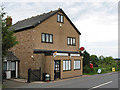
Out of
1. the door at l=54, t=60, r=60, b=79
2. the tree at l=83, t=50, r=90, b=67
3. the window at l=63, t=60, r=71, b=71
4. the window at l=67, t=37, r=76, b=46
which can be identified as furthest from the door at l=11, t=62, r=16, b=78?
the tree at l=83, t=50, r=90, b=67

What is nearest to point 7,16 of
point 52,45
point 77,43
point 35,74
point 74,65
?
point 35,74

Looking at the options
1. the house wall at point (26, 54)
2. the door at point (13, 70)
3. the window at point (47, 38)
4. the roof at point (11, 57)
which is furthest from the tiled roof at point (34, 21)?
the door at point (13, 70)

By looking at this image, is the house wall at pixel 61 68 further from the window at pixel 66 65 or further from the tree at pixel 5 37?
the tree at pixel 5 37

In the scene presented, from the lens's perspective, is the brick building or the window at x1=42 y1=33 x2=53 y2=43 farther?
the window at x1=42 y1=33 x2=53 y2=43

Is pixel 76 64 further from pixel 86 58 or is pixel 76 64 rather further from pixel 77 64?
pixel 86 58

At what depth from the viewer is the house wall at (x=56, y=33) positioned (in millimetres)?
22469

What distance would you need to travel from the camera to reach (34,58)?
2152 centimetres

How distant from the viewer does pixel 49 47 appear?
2392 cm

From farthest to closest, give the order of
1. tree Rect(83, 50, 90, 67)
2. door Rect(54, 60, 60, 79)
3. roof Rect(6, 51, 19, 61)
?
tree Rect(83, 50, 90, 67) < roof Rect(6, 51, 19, 61) < door Rect(54, 60, 60, 79)

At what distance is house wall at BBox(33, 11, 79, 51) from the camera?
2247cm

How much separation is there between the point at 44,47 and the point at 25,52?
9.31 feet

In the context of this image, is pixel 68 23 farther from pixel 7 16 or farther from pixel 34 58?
pixel 7 16

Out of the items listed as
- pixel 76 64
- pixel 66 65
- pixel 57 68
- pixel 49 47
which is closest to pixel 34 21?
pixel 49 47

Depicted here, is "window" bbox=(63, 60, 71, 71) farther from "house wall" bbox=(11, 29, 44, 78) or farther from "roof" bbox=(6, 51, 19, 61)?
"roof" bbox=(6, 51, 19, 61)
